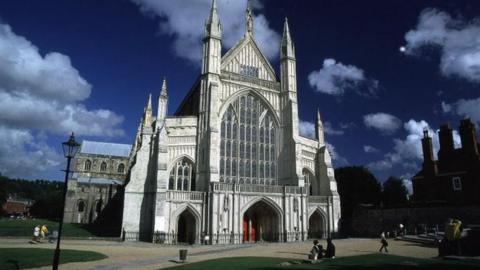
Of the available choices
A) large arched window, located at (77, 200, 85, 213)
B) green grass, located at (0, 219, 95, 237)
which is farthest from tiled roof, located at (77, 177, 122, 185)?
green grass, located at (0, 219, 95, 237)

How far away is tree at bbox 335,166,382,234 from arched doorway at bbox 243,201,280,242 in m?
21.7

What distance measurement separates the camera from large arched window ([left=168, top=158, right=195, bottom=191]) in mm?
33656

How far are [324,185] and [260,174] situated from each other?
7.96 m

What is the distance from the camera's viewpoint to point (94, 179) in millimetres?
65500

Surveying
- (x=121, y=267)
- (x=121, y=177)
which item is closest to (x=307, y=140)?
(x=121, y=267)

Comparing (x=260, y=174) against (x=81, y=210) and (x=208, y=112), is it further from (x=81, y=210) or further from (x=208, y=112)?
(x=81, y=210)

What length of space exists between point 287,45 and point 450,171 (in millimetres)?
23581

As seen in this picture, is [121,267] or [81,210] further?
[81,210]

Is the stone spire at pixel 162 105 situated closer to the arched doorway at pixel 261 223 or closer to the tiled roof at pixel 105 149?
the arched doorway at pixel 261 223

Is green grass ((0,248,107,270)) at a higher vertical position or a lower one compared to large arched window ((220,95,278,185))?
lower

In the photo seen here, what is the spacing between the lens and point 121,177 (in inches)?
2709

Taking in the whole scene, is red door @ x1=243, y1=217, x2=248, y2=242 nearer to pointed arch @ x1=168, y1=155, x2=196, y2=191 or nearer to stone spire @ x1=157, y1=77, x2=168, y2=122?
pointed arch @ x1=168, y1=155, x2=196, y2=191

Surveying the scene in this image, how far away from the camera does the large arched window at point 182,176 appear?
3366 cm

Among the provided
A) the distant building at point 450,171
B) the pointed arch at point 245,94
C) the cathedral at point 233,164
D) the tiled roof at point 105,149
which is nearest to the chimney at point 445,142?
the distant building at point 450,171
